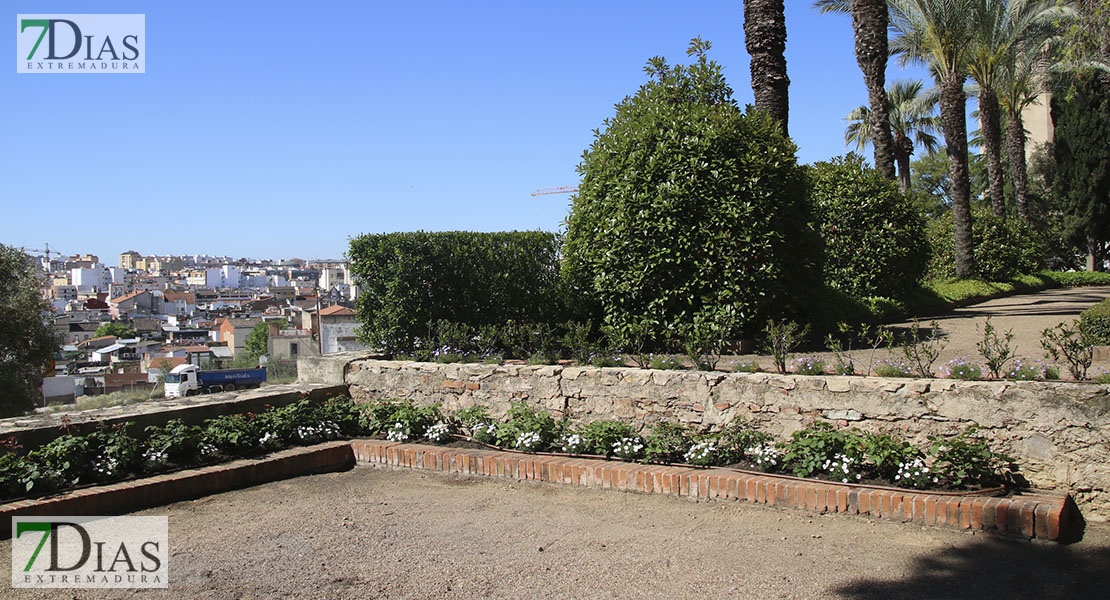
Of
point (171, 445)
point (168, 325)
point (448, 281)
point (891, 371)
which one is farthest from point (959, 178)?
point (168, 325)

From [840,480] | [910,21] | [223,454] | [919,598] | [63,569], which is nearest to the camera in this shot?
[919,598]

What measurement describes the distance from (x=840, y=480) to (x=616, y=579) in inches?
72.3

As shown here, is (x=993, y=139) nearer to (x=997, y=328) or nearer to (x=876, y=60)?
(x=876, y=60)

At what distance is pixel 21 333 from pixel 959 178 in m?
25.1

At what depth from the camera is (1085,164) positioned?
31.1m

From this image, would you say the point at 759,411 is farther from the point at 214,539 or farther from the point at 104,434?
the point at 104,434

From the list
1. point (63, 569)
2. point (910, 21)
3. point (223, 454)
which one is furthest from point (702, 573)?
point (910, 21)

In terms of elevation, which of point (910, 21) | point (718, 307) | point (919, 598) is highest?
point (910, 21)

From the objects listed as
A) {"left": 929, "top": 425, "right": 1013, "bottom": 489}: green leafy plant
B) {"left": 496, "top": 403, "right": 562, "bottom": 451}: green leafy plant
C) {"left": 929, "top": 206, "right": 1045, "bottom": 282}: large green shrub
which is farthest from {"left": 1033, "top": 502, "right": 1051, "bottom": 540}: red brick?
{"left": 929, "top": 206, "right": 1045, "bottom": 282}: large green shrub

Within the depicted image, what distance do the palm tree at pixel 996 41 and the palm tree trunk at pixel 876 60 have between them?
724cm

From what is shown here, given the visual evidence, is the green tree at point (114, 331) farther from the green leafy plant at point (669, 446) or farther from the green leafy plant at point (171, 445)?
the green leafy plant at point (669, 446)

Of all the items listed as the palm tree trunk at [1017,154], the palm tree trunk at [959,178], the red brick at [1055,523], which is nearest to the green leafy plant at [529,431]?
the red brick at [1055,523]

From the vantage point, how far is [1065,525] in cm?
437

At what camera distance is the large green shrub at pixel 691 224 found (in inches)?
311
